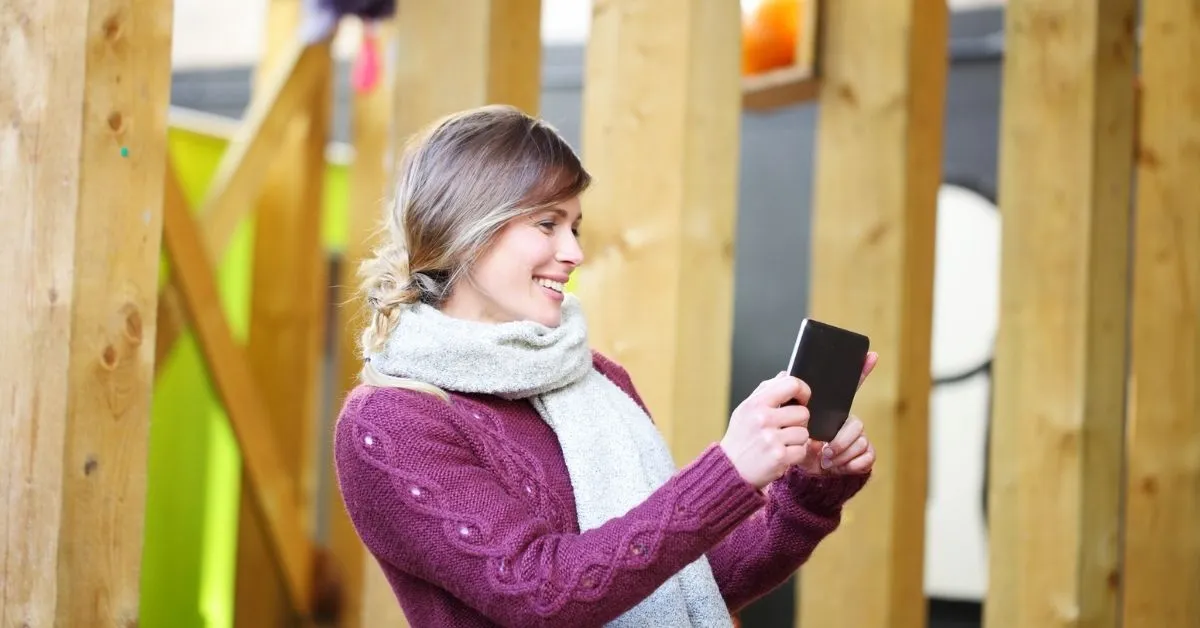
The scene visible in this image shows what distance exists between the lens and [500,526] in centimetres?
130

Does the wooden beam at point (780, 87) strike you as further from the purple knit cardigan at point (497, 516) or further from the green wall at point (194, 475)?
the green wall at point (194, 475)

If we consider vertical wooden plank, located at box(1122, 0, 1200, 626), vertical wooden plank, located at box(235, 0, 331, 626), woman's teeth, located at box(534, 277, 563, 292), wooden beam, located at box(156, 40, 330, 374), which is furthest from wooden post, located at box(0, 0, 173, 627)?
vertical wooden plank, located at box(235, 0, 331, 626)

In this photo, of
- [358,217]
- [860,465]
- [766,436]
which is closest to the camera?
[766,436]

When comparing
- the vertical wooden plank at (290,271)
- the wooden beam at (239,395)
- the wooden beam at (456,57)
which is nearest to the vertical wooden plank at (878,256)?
the wooden beam at (456,57)

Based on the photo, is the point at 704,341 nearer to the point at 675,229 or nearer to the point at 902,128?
the point at 675,229

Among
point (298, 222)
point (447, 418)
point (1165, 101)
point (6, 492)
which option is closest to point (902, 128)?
point (1165, 101)

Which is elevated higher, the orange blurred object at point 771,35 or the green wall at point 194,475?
the orange blurred object at point 771,35

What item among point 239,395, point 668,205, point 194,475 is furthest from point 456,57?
point 194,475

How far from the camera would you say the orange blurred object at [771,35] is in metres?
2.82

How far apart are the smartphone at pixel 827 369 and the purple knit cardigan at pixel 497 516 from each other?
0.14 m

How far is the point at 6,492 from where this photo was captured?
1467 mm

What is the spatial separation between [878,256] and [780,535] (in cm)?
100

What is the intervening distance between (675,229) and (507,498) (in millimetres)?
800

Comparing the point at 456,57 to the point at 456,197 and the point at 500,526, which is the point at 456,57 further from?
the point at 500,526
